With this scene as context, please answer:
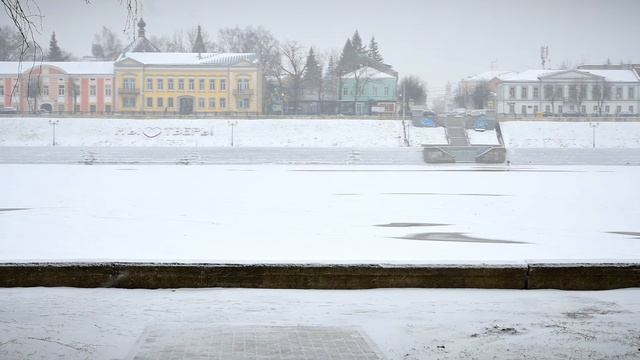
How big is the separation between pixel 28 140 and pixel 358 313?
57.4 m

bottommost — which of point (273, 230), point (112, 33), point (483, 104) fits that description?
point (273, 230)

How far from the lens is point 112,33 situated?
9469 centimetres

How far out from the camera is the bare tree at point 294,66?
3282 inches

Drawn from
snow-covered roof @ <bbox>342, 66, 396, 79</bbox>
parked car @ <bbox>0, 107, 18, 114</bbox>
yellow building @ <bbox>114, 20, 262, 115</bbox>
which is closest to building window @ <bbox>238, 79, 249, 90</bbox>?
yellow building @ <bbox>114, 20, 262, 115</bbox>

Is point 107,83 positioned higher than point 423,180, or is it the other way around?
point 107,83

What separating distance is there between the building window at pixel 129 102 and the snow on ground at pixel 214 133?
13457 millimetres

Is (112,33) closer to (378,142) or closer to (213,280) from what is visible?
(378,142)

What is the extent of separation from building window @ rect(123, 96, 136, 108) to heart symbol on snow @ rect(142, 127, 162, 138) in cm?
1680

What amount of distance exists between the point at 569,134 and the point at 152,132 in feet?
109

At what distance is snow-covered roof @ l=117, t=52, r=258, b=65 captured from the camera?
7612 cm

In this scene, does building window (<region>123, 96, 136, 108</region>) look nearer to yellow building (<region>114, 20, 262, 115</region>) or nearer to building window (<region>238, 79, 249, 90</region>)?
yellow building (<region>114, 20, 262, 115</region>)

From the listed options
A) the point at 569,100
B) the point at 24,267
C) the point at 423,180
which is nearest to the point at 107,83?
the point at 569,100

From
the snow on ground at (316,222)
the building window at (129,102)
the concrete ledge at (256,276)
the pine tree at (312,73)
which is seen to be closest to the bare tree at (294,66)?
the pine tree at (312,73)

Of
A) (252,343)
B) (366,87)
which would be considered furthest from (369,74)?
(252,343)
